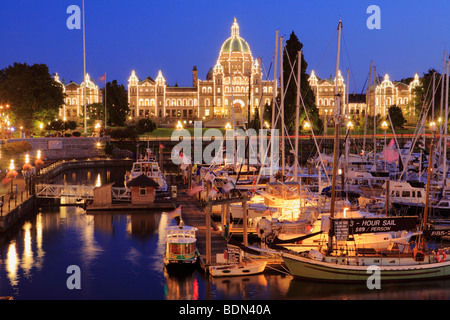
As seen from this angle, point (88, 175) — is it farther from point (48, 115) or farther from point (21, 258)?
point (21, 258)

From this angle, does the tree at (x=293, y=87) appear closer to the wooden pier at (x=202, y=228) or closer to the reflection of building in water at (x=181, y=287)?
the wooden pier at (x=202, y=228)

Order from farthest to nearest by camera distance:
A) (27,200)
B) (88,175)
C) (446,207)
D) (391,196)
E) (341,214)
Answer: (88,175)
(27,200)
(391,196)
(446,207)
(341,214)

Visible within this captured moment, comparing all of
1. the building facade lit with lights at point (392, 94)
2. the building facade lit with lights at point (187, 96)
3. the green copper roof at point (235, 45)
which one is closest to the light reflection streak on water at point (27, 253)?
the building facade lit with lights at point (187, 96)

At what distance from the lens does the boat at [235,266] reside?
30.3m

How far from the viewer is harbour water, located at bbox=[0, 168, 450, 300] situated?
93.2ft

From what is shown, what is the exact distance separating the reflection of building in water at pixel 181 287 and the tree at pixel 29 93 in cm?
7181

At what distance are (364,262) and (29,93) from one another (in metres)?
78.0

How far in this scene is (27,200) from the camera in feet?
159

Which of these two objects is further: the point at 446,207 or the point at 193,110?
the point at 193,110

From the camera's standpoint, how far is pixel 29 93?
95625 mm

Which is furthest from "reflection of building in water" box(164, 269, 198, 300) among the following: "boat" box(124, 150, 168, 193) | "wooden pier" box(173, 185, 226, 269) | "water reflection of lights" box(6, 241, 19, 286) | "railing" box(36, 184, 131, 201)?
"boat" box(124, 150, 168, 193)

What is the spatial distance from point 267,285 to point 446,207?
1804 cm


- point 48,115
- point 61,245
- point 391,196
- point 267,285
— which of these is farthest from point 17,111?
point 267,285

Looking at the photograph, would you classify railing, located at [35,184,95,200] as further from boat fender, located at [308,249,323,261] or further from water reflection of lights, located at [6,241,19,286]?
boat fender, located at [308,249,323,261]
